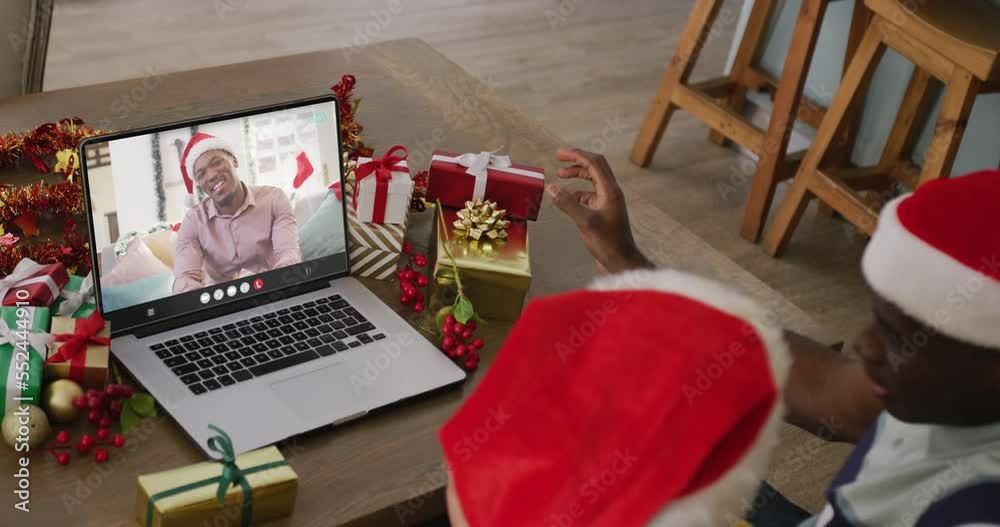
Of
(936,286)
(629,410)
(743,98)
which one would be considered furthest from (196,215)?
(743,98)

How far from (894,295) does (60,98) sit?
137cm

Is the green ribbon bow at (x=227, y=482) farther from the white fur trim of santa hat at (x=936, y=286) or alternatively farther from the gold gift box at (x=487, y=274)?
the white fur trim of santa hat at (x=936, y=286)

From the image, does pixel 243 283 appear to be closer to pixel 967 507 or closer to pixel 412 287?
pixel 412 287

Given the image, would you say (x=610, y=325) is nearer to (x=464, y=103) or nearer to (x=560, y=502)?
(x=560, y=502)

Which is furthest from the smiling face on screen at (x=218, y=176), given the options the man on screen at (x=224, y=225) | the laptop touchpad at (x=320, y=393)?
the laptop touchpad at (x=320, y=393)

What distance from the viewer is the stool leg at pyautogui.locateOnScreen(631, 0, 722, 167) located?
3.02 meters

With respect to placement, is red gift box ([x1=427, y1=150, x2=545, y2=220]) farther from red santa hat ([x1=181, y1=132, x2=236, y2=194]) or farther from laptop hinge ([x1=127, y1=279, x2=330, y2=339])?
red santa hat ([x1=181, y1=132, x2=236, y2=194])

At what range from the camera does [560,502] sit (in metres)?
0.78

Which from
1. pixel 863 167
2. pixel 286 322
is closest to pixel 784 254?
pixel 863 167

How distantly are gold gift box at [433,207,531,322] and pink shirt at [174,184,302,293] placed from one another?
0.19 m

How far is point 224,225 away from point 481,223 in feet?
1.12

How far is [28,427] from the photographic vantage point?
3.65ft

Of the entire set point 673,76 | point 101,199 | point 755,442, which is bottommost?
point 673,76

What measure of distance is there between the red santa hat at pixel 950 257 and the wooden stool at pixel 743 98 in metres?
1.90
